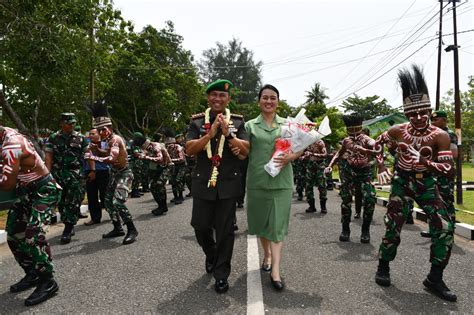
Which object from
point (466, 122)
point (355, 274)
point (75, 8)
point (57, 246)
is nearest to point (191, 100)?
point (75, 8)

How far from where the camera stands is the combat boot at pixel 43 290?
132 inches

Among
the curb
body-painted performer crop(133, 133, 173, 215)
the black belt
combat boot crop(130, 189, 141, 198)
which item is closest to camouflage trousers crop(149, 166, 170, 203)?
body-painted performer crop(133, 133, 173, 215)

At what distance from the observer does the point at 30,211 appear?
12.1 feet

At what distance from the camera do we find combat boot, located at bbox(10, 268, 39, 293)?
3684 mm

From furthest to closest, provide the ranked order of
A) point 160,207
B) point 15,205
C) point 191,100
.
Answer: point 191,100 → point 160,207 → point 15,205

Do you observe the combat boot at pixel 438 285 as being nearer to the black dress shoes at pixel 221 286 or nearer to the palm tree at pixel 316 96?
the black dress shoes at pixel 221 286

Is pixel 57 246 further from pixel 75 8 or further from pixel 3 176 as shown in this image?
pixel 75 8

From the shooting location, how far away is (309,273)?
13.5 ft

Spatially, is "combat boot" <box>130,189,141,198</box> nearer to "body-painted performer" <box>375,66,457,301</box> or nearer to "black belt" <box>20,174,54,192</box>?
"black belt" <box>20,174,54,192</box>

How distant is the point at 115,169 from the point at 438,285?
4926 mm

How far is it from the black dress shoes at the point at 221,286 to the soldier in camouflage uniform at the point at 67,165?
3491mm

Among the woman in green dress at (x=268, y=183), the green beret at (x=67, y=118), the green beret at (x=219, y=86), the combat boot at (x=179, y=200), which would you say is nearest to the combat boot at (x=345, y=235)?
the woman in green dress at (x=268, y=183)

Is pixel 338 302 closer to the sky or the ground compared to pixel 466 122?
closer to the ground

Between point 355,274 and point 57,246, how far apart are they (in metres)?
4.56
